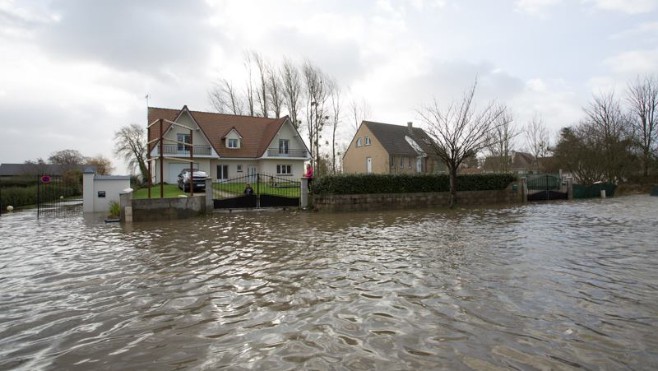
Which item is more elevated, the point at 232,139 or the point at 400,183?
the point at 232,139

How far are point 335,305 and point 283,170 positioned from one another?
33.0 metres

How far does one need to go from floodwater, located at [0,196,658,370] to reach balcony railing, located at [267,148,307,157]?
2737cm

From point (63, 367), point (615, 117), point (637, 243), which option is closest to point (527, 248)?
point (637, 243)

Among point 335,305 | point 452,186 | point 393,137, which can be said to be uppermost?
point 393,137

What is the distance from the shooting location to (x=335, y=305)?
400cm

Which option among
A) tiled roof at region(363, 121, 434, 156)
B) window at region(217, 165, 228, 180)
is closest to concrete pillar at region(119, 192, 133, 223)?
window at region(217, 165, 228, 180)

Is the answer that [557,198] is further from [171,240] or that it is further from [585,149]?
[171,240]

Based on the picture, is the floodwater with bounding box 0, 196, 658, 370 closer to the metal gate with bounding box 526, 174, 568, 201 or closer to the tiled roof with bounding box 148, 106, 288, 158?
the metal gate with bounding box 526, 174, 568, 201

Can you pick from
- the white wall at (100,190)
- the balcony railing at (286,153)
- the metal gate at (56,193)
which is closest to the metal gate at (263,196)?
the white wall at (100,190)

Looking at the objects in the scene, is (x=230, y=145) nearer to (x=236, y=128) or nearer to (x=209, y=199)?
(x=236, y=128)

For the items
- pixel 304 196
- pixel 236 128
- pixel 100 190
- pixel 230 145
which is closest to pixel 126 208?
pixel 100 190

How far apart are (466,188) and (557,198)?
8.53m

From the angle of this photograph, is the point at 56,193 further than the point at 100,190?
Yes

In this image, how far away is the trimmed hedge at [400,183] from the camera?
53.5 feet
